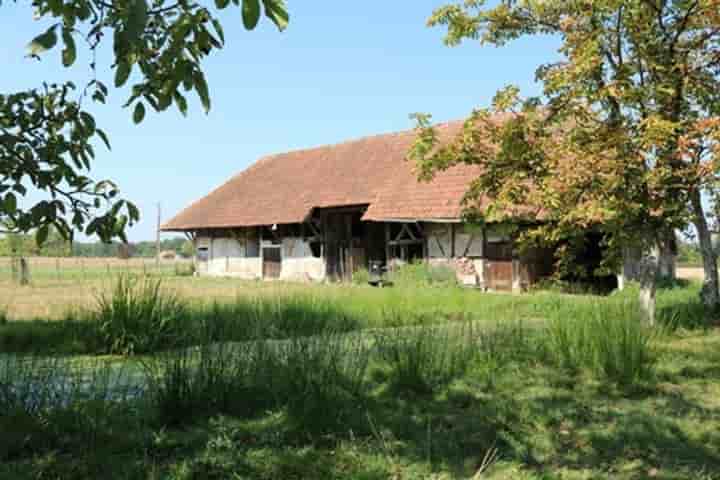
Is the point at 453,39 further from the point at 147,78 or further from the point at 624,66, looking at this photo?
the point at 147,78

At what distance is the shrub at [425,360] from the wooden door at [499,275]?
11286 mm

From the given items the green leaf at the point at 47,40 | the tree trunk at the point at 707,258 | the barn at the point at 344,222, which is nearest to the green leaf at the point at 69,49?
the green leaf at the point at 47,40

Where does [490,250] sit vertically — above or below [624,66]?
below

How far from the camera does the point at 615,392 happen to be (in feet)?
18.7

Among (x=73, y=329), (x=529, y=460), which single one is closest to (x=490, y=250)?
(x=73, y=329)

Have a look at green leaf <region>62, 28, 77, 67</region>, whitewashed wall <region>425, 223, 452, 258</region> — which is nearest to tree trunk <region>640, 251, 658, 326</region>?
green leaf <region>62, 28, 77, 67</region>

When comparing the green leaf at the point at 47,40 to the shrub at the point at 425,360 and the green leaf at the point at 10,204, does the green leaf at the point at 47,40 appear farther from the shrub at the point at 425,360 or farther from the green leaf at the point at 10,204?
the shrub at the point at 425,360

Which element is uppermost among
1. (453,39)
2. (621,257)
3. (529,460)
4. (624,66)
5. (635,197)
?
(453,39)

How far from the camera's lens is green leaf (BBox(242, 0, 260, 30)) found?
1.89m

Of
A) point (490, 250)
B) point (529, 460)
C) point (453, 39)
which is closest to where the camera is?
point (529, 460)

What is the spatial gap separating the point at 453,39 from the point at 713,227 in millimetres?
4543

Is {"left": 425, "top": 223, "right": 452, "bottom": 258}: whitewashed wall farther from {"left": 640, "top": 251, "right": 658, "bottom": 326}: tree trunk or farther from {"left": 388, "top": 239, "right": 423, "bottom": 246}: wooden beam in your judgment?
{"left": 640, "top": 251, "right": 658, "bottom": 326}: tree trunk

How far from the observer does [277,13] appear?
6.45 ft

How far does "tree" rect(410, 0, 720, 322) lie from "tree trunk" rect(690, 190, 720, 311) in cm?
29
